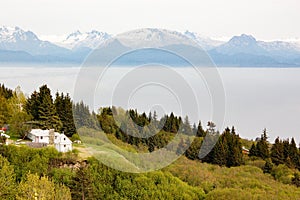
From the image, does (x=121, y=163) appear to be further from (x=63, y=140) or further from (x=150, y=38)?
(x=150, y=38)

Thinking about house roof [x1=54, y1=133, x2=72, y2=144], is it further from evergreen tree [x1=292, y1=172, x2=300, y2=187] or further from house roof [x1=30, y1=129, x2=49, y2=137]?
evergreen tree [x1=292, y1=172, x2=300, y2=187]

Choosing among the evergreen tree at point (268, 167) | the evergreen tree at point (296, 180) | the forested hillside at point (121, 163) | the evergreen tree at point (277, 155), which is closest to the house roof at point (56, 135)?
the forested hillside at point (121, 163)

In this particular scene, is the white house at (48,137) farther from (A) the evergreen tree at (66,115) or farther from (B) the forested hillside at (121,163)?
(A) the evergreen tree at (66,115)

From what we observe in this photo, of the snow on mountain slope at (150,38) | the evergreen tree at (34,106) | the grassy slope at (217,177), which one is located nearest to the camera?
the snow on mountain slope at (150,38)

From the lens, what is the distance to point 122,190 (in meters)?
18.2

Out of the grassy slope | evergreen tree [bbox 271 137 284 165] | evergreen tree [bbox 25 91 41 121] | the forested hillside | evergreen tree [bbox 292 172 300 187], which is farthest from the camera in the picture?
evergreen tree [bbox 271 137 284 165]

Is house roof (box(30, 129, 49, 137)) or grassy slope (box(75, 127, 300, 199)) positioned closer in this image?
grassy slope (box(75, 127, 300, 199))

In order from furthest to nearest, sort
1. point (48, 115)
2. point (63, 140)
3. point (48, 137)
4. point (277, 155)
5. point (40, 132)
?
point (277, 155) < point (48, 115) < point (40, 132) < point (48, 137) < point (63, 140)

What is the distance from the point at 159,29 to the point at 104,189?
722 cm

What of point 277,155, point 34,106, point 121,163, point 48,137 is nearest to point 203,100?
point 121,163

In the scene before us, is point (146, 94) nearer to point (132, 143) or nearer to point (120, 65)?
point (120, 65)

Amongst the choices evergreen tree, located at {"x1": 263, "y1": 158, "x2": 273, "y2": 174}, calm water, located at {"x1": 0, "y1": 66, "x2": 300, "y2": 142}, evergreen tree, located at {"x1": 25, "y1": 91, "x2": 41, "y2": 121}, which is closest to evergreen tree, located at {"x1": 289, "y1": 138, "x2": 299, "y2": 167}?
evergreen tree, located at {"x1": 263, "y1": 158, "x2": 273, "y2": 174}

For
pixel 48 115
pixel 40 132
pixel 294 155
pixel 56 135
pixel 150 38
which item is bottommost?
pixel 294 155

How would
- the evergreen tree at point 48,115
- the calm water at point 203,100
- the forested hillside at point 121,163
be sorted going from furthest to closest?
the evergreen tree at point 48,115, the forested hillside at point 121,163, the calm water at point 203,100
